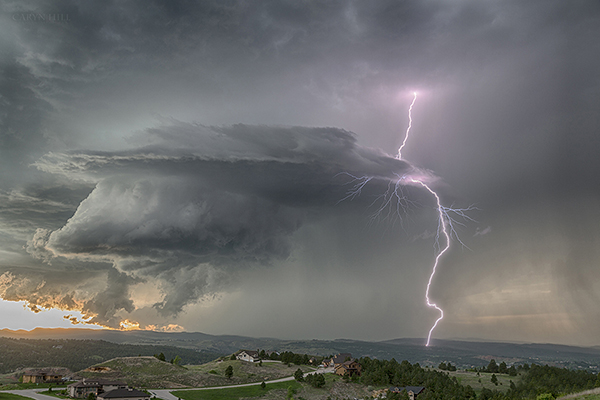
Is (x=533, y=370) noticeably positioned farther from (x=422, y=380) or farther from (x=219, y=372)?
(x=219, y=372)

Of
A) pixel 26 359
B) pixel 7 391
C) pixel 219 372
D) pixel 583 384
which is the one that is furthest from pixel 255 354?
Answer: pixel 26 359

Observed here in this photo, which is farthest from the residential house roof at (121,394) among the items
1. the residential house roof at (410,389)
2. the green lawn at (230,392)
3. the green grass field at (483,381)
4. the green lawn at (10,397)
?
the green grass field at (483,381)

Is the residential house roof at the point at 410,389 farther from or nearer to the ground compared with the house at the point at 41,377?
nearer to the ground

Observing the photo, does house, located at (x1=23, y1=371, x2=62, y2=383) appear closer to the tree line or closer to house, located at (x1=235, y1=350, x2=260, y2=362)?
house, located at (x1=235, y1=350, x2=260, y2=362)

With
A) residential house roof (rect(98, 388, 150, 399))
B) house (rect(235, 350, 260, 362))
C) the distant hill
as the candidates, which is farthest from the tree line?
residential house roof (rect(98, 388, 150, 399))

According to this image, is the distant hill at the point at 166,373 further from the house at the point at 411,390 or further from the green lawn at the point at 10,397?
the house at the point at 411,390

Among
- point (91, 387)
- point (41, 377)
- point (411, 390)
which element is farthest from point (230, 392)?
point (41, 377)

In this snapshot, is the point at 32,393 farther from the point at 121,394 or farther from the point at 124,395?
the point at 124,395
